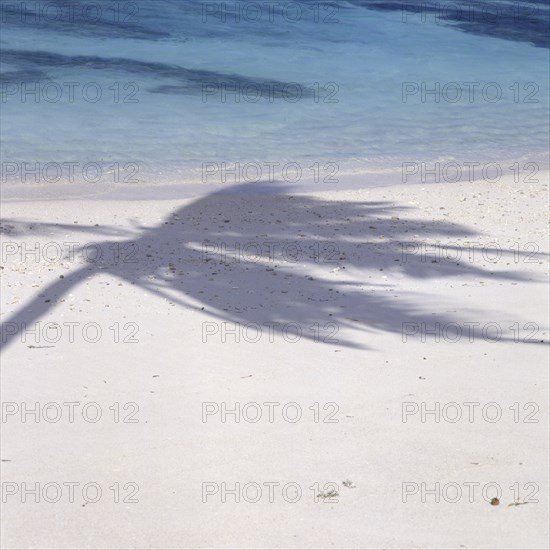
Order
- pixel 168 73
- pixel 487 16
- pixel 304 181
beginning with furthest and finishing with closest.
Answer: pixel 487 16
pixel 168 73
pixel 304 181

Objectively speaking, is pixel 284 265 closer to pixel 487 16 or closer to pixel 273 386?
pixel 273 386

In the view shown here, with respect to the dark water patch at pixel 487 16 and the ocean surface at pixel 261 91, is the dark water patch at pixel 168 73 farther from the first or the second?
the dark water patch at pixel 487 16

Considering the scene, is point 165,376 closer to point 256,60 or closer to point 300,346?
point 300,346

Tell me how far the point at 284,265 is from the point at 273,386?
2.66m

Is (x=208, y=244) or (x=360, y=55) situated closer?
(x=208, y=244)

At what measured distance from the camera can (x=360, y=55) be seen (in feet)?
77.3

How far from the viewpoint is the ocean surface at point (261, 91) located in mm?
13508

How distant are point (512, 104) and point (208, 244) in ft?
35.6

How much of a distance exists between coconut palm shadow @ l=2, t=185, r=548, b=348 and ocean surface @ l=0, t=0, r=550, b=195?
2.21 metres

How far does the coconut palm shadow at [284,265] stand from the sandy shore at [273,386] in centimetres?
3

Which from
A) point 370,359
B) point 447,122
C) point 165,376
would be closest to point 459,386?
point 370,359

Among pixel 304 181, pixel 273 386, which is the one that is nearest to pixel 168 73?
pixel 304 181

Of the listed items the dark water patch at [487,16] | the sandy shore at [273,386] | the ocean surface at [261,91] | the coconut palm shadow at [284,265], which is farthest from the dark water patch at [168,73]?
the dark water patch at [487,16]

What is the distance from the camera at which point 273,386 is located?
5723 mm
